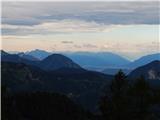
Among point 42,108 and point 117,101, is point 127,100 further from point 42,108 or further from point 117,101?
point 42,108

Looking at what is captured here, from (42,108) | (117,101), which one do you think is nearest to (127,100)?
(117,101)

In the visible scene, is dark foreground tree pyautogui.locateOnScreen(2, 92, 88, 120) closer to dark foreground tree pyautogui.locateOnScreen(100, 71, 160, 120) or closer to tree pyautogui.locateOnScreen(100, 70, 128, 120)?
tree pyautogui.locateOnScreen(100, 70, 128, 120)

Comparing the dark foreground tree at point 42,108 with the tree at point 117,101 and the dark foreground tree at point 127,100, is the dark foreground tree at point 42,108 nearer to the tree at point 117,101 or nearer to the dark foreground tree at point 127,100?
the tree at point 117,101

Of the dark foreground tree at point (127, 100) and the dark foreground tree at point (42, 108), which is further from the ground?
the dark foreground tree at point (127, 100)

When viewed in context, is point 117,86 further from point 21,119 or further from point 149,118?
point 21,119

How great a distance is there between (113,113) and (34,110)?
2445 inches

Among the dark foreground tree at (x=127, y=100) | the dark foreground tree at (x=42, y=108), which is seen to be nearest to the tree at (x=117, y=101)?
the dark foreground tree at (x=127, y=100)

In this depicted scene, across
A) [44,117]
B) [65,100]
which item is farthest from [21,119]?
[65,100]

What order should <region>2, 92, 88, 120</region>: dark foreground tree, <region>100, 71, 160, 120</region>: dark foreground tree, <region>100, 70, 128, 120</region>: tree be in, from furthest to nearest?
<region>2, 92, 88, 120</region>: dark foreground tree → <region>100, 70, 128, 120</region>: tree → <region>100, 71, 160, 120</region>: dark foreground tree

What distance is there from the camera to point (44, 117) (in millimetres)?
108688

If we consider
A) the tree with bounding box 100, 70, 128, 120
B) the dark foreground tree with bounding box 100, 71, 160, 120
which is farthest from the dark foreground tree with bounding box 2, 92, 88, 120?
the dark foreground tree with bounding box 100, 71, 160, 120

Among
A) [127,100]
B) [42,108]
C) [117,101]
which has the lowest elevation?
[42,108]

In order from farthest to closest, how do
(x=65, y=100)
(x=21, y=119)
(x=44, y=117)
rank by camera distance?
1. (x=65, y=100)
2. (x=44, y=117)
3. (x=21, y=119)

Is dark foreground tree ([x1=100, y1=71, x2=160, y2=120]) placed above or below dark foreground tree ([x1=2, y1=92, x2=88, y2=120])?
above
